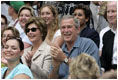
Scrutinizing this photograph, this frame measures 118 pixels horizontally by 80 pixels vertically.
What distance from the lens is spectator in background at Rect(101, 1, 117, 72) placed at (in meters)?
6.20

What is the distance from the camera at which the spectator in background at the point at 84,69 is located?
14.2 feet

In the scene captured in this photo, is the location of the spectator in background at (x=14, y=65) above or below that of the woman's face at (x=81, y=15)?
below

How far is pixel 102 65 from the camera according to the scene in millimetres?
6238

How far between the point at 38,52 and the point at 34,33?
37 cm

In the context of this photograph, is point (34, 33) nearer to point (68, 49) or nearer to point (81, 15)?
point (68, 49)

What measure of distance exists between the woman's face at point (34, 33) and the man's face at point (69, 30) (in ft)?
1.33

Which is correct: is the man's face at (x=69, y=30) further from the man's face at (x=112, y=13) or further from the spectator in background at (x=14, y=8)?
the spectator in background at (x=14, y=8)

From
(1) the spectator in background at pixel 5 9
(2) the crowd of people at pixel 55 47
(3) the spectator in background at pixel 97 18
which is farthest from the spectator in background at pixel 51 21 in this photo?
(1) the spectator in background at pixel 5 9

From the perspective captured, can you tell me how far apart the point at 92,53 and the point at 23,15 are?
7.04 feet

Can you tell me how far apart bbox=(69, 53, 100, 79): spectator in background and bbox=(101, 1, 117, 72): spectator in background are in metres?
1.63

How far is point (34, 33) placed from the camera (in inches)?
252

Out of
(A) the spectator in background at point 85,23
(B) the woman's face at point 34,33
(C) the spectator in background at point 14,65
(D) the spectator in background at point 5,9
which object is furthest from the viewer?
(D) the spectator in background at point 5,9

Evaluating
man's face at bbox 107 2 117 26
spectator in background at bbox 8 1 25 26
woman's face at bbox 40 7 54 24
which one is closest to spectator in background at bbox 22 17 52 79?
woman's face at bbox 40 7 54 24

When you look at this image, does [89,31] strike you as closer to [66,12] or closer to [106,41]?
[106,41]
